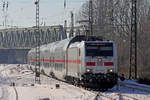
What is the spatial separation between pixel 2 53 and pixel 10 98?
96.1 meters

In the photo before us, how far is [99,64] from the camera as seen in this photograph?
2048 centimetres

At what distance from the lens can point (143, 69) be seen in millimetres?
34938

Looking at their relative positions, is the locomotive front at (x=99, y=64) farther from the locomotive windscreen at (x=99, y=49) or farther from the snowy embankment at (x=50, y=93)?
the snowy embankment at (x=50, y=93)

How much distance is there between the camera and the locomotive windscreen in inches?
818

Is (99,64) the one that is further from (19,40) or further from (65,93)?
(19,40)

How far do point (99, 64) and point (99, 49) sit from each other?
1041 millimetres

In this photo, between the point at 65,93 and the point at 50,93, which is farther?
the point at 50,93

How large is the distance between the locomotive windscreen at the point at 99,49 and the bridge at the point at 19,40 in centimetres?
7342

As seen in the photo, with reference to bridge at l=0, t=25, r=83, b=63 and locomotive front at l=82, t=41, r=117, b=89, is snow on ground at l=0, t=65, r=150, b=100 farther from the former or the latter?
bridge at l=0, t=25, r=83, b=63

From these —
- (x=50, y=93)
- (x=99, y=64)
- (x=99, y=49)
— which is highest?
(x=99, y=49)

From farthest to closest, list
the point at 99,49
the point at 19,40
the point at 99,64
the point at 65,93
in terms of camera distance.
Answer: the point at 19,40 < the point at 99,49 < the point at 99,64 < the point at 65,93

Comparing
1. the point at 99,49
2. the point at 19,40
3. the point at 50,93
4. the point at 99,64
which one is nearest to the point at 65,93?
the point at 50,93

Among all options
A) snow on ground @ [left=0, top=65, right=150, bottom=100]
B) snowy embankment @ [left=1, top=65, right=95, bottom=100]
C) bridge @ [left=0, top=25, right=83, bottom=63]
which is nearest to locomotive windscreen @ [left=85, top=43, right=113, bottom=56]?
snow on ground @ [left=0, top=65, right=150, bottom=100]

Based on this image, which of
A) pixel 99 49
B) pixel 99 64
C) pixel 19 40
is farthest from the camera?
pixel 19 40
